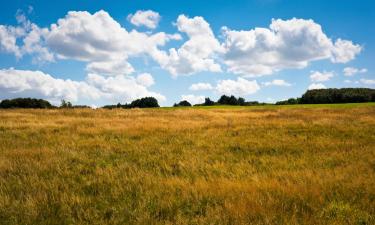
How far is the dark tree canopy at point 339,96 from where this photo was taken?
9649 cm

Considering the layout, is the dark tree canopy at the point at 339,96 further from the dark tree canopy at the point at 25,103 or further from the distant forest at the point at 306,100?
the dark tree canopy at the point at 25,103

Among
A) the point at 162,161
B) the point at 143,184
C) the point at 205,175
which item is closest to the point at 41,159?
the point at 162,161

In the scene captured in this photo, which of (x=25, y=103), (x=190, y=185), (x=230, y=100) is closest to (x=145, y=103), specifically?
(x=230, y=100)

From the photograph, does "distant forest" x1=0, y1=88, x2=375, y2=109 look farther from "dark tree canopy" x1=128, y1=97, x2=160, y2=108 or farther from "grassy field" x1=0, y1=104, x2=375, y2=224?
"grassy field" x1=0, y1=104, x2=375, y2=224

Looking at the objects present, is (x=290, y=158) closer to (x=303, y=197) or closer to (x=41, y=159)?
(x=303, y=197)

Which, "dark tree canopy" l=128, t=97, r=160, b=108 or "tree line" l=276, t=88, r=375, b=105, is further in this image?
"dark tree canopy" l=128, t=97, r=160, b=108

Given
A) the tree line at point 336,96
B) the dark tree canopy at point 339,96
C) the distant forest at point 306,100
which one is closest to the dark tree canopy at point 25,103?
the distant forest at point 306,100

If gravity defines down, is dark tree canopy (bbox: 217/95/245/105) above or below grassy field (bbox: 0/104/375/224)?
above

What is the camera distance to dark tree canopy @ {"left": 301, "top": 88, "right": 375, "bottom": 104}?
96.5 m

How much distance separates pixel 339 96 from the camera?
104000 mm

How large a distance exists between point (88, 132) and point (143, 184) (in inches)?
506

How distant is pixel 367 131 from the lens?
18.6 meters

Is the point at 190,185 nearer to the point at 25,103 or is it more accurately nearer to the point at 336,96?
the point at 25,103

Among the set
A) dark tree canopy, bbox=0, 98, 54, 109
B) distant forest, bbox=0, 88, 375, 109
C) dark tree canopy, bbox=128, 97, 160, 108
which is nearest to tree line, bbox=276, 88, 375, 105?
distant forest, bbox=0, 88, 375, 109
